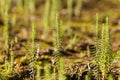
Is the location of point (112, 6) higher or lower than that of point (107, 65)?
higher

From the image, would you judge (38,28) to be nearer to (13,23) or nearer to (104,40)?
(13,23)

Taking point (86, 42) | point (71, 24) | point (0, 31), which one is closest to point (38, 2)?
point (71, 24)

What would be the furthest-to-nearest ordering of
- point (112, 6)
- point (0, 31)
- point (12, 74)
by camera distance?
point (112, 6)
point (0, 31)
point (12, 74)

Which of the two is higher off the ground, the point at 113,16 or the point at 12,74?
the point at 113,16

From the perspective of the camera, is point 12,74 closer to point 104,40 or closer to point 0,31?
point 104,40

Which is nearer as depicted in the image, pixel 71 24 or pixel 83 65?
pixel 83 65

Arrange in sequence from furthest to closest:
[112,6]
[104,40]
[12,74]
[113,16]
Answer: [112,6], [113,16], [12,74], [104,40]

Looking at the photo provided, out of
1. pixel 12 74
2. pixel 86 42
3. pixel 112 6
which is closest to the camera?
pixel 12 74

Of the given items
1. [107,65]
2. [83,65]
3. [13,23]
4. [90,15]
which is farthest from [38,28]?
[107,65]

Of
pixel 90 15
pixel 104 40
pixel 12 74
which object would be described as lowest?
pixel 12 74
